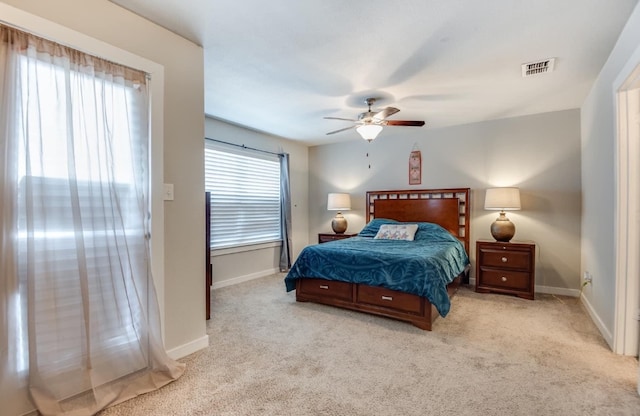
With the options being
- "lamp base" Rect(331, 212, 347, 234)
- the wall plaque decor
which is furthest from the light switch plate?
the wall plaque decor

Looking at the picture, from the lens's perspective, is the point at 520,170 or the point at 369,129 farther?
the point at 520,170

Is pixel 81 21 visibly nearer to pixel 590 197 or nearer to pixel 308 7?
pixel 308 7

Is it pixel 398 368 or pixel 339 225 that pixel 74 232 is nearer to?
pixel 398 368

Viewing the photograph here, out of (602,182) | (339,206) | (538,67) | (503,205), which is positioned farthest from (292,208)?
(602,182)

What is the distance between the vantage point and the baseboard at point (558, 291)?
13.1 ft

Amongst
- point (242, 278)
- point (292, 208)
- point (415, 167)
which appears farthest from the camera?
point (292, 208)

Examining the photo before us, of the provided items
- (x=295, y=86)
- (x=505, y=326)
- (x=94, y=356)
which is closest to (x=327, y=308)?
(x=505, y=326)

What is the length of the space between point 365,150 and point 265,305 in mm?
3348

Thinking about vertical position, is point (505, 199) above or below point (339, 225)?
above

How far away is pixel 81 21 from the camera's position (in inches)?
72.9

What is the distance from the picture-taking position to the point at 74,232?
1775mm

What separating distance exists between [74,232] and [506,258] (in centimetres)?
440

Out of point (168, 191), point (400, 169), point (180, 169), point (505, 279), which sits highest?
point (400, 169)

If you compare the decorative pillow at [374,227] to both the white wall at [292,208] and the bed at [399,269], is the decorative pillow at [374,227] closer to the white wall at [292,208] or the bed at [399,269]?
the bed at [399,269]
